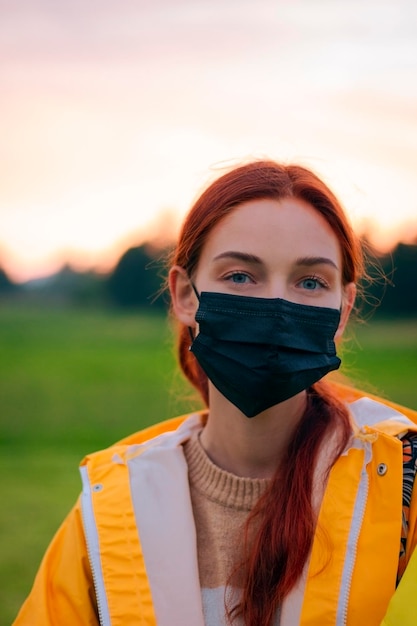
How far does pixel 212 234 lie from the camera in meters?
2.21

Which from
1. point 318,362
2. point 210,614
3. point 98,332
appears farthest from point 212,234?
point 98,332

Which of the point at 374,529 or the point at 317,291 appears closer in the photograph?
the point at 374,529

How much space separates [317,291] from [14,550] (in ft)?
11.6

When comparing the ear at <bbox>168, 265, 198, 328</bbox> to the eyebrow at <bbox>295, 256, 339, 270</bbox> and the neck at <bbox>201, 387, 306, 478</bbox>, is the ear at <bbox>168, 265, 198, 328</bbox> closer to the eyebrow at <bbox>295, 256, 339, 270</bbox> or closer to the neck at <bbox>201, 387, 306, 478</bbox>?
the neck at <bbox>201, 387, 306, 478</bbox>

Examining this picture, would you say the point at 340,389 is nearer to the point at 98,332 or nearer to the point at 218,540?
the point at 218,540

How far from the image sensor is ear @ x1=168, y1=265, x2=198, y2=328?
2316 mm

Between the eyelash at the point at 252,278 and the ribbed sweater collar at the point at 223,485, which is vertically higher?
the eyelash at the point at 252,278

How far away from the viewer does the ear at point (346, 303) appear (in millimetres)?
2271

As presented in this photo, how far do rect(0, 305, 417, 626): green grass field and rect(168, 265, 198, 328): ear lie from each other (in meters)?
2.31

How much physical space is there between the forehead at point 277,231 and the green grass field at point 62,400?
2.64 m

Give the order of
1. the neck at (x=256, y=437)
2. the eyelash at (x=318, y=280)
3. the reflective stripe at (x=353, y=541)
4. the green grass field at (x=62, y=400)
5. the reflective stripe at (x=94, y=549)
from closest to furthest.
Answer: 1. the reflective stripe at (x=353, y=541)
2. the reflective stripe at (x=94, y=549)
3. the eyelash at (x=318, y=280)
4. the neck at (x=256, y=437)
5. the green grass field at (x=62, y=400)

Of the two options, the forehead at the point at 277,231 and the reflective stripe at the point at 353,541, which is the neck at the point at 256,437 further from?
the forehead at the point at 277,231

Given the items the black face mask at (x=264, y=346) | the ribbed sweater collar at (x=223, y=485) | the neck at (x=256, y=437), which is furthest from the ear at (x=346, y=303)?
the ribbed sweater collar at (x=223, y=485)

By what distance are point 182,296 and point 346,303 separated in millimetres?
477
